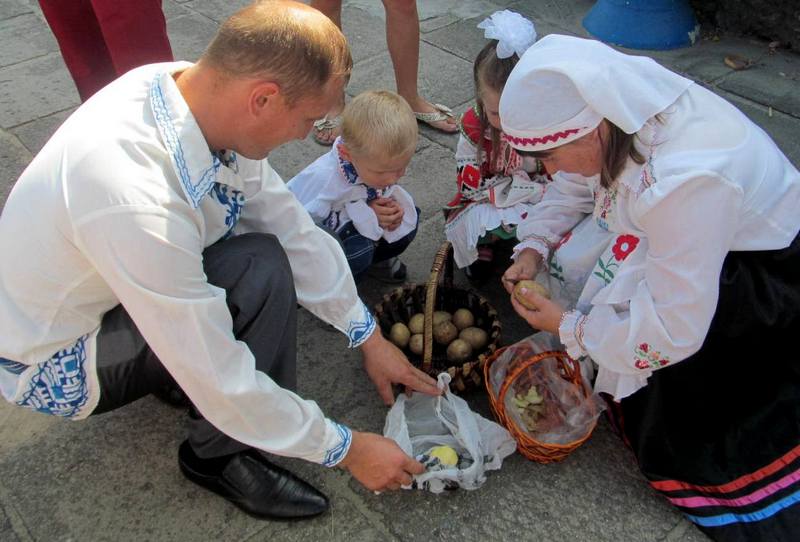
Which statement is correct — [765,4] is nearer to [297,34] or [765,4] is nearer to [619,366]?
[619,366]

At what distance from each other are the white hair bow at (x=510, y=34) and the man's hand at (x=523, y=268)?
673mm

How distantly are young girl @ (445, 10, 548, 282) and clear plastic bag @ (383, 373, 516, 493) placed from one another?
2.25 feet

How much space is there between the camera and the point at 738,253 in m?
1.97

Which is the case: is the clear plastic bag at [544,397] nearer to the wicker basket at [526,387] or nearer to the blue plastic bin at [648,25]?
the wicker basket at [526,387]

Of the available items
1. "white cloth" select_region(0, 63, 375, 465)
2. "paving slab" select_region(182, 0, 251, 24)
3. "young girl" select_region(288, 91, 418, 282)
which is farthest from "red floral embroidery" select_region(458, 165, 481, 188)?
"paving slab" select_region(182, 0, 251, 24)

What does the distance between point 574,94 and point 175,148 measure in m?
0.92

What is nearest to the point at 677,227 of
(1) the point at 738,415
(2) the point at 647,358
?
(2) the point at 647,358

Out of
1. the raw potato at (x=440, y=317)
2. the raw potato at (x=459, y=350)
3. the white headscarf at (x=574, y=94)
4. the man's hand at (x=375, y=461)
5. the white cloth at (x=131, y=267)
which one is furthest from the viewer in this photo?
the raw potato at (x=440, y=317)

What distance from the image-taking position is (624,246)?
216 centimetres

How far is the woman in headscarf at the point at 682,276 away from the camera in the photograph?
1738 mm

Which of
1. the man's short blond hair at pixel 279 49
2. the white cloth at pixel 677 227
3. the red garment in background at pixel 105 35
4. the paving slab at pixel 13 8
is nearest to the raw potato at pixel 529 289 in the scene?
the white cloth at pixel 677 227

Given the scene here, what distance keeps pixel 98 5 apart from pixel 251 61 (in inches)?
50.3

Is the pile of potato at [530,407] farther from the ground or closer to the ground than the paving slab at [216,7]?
closer to the ground

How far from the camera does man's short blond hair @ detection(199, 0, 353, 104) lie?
157 centimetres
